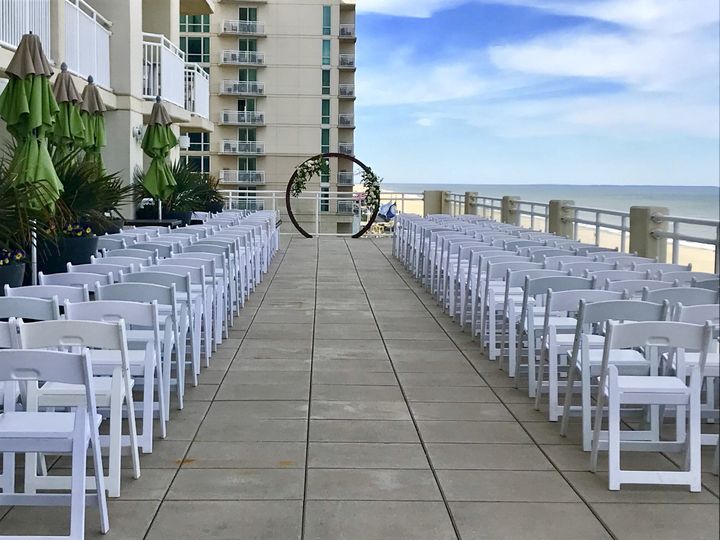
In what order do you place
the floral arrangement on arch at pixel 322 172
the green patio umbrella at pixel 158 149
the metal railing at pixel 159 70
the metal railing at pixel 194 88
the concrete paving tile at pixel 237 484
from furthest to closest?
the floral arrangement on arch at pixel 322 172, the metal railing at pixel 194 88, the metal railing at pixel 159 70, the green patio umbrella at pixel 158 149, the concrete paving tile at pixel 237 484

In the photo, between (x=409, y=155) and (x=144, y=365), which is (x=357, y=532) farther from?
(x=409, y=155)

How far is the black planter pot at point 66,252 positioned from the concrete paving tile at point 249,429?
431cm

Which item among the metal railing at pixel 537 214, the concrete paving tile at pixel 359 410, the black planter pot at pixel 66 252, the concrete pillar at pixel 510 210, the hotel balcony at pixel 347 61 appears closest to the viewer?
the concrete paving tile at pixel 359 410

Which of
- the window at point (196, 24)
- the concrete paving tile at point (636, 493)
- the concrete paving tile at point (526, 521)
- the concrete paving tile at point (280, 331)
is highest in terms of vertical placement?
the window at point (196, 24)

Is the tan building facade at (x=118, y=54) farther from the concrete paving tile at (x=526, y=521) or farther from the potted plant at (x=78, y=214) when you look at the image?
the concrete paving tile at (x=526, y=521)

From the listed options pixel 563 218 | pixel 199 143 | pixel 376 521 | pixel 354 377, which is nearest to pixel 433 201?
pixel 563 218

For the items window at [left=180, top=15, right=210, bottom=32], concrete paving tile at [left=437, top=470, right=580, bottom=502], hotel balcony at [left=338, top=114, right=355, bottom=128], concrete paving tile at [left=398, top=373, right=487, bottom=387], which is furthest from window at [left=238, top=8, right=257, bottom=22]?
concrete paving tile at [left=437, top=470, right=580, bottom=502]

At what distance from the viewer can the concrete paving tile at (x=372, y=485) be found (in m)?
4.52

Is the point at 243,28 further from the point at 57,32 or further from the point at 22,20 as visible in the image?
the point at 22,20

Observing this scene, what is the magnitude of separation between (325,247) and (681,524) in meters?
16.4

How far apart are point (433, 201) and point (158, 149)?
44.4 ft

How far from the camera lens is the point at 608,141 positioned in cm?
252

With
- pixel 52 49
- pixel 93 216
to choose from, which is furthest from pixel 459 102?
pixel 52 49

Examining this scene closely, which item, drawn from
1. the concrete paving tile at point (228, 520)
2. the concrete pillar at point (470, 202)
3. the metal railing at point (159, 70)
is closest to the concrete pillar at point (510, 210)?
the concrete pillar at point (470, 202)
